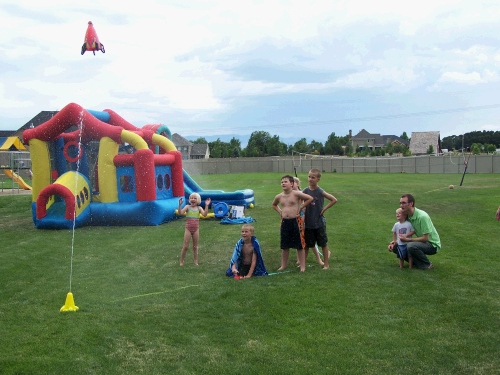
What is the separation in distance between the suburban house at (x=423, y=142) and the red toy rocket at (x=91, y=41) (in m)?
78.9

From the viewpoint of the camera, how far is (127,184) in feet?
53.2

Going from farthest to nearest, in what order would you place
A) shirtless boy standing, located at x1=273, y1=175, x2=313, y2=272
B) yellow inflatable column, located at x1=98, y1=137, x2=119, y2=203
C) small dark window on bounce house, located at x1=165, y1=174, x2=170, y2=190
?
small dark window on bounce house, located at x1=165, y1=174, x2=170, y2=190 < yellow inflatable column, located at x1=98, y1=137, x2=119, y2=203 < shirtless boy standing, located at x1=273, y1=175, x2=313, y2=272

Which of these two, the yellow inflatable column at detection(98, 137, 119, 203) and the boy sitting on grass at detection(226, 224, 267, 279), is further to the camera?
the yellow inflatable column at detection(98, 137, 119, 203)

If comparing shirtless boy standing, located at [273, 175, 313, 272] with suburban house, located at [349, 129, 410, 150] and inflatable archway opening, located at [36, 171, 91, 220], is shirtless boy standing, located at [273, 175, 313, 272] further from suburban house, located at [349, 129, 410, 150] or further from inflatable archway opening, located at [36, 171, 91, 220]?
suburban house, located at [349, 129, 410, 150]

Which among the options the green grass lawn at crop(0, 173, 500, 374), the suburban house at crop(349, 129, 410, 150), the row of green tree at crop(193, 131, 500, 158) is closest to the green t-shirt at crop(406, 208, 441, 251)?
the green grass lawn at crop(0, 173, 500, 374)

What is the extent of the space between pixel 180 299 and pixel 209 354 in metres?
2.17

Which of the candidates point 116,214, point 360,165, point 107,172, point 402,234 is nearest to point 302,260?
point 402,234

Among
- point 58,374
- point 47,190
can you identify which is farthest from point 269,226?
point 58,374

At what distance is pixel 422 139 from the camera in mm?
92500

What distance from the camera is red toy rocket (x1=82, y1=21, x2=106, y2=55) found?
17109 millimetres

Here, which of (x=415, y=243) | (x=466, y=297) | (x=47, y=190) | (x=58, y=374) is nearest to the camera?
(x=58, y=374)

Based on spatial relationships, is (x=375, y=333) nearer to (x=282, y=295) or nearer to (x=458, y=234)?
(x=282, y=295)

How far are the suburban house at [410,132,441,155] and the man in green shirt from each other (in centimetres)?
8412

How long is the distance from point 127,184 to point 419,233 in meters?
9.58
